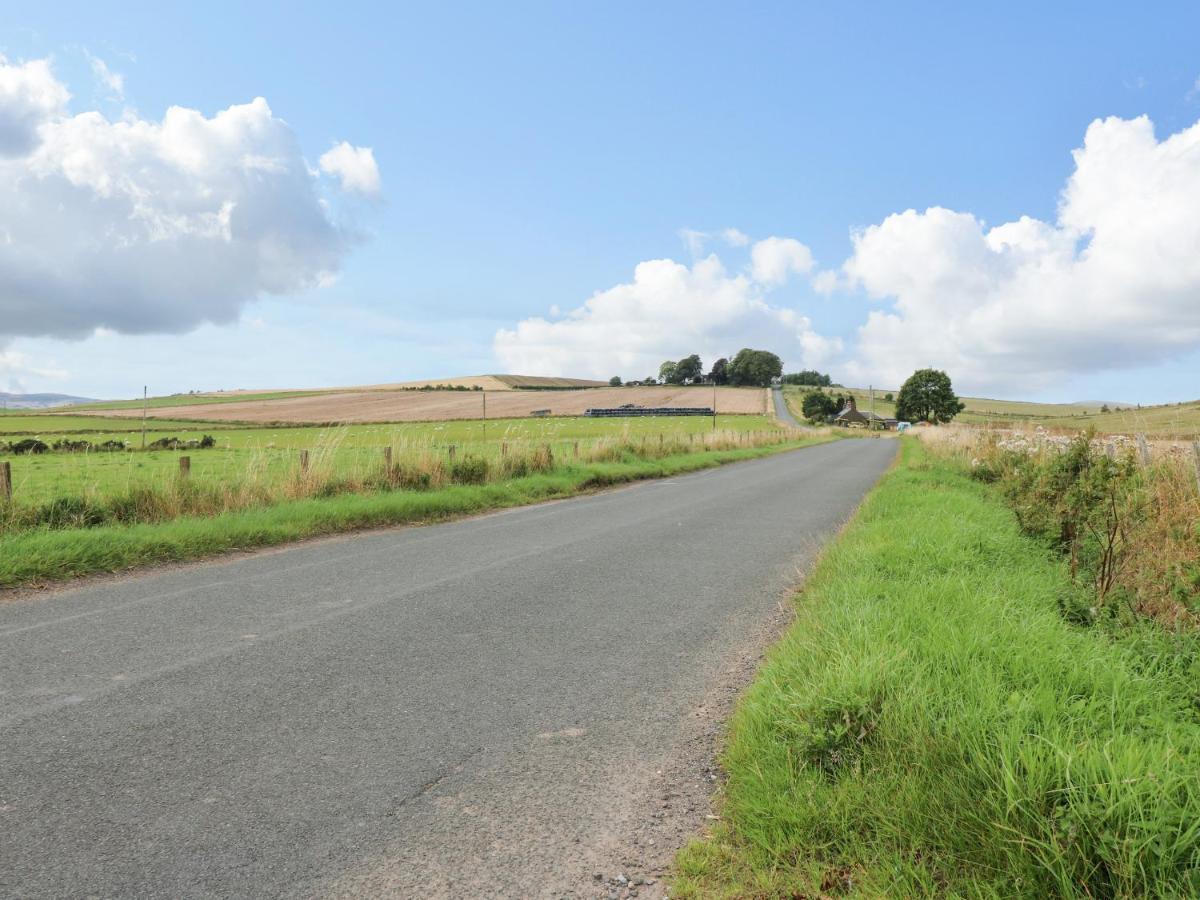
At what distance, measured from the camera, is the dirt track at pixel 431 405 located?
3068 inches

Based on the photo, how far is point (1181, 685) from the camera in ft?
14.6

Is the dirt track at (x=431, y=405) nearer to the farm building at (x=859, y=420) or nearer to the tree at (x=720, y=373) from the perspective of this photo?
the farm building at (x=859, y=420)

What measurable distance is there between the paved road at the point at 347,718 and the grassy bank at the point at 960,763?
2.26 ft

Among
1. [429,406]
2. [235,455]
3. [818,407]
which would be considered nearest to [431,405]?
[429,406]

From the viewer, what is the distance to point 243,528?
10.5 meters

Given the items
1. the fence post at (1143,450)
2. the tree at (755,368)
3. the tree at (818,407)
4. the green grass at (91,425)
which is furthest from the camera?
the tree at (755,368)

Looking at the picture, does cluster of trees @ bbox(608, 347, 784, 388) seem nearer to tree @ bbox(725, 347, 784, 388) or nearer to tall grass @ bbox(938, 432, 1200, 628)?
tree @ bbox(725, 347, 784, 388)

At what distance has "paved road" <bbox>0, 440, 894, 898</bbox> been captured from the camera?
3.04 m

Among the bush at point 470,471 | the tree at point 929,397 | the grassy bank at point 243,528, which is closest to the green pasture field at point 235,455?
the bush at point 470,471

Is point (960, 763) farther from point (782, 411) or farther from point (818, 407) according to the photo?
point (818, 407)

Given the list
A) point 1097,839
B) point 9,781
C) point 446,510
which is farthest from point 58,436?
point 1097,839

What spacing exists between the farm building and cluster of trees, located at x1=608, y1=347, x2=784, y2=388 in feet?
123

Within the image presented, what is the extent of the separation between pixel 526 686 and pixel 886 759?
2.38m

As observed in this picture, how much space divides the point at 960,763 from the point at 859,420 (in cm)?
11927
